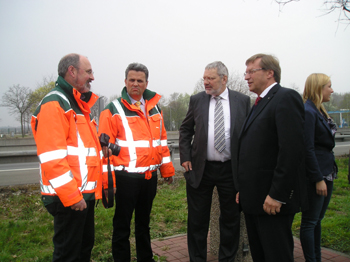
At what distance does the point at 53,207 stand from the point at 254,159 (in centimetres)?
165

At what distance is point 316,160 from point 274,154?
3.19 ft

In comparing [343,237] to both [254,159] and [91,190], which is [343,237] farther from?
[91,190]

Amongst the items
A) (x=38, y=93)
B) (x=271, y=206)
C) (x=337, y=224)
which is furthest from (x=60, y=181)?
(x=38, y=93)

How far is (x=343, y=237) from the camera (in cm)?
430

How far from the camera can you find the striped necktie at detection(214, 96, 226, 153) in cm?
337

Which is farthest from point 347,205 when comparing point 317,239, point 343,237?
point 317,239

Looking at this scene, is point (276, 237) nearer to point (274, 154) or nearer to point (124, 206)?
point (274, 154)

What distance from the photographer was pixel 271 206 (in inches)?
91.0

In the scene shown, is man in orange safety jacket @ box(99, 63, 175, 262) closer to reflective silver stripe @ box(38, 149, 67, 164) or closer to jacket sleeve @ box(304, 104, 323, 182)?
reflective silver stripe @ box(38, 149, 67, 164)

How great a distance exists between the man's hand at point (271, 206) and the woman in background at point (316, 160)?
1022 mm

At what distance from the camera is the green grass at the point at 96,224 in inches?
152

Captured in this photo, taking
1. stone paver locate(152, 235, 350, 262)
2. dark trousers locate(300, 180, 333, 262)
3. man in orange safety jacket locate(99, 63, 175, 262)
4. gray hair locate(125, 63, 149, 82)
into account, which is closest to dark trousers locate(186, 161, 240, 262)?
stone paver locate(152, 235, 350, 262)

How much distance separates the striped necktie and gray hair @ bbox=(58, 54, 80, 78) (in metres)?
1.60

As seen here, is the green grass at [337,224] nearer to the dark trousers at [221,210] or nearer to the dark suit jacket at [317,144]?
the dark suit jacket at [317,144]
